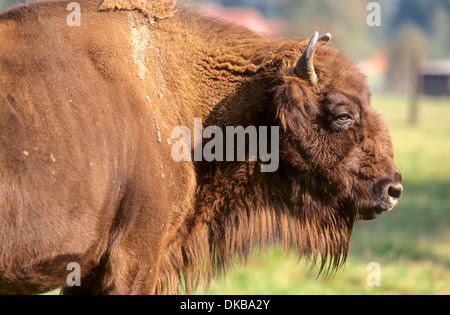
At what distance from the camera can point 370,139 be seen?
3508 mm

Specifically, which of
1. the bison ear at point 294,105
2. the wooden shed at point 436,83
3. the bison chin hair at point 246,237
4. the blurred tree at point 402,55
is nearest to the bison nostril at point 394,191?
the bison chin hair at point 246,237

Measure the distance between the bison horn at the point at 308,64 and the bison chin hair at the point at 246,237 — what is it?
29.2 inches

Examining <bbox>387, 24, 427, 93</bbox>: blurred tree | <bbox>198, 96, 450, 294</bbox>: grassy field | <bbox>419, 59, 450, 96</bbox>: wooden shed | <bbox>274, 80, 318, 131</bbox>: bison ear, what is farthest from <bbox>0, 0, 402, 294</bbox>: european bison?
<bbox>387, 24, 427, 93</bbox>: blurred tree

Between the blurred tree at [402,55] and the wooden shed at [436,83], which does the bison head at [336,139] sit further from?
the blurred tree at [402,55]

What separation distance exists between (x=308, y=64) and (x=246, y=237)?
1186mm

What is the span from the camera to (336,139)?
3.49 metres

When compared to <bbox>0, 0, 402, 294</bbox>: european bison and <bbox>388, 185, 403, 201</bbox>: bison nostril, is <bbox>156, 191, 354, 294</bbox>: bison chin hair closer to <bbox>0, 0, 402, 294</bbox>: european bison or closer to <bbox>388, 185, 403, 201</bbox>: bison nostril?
<bbox>0, 0, 402, 294</bbox>: european bison

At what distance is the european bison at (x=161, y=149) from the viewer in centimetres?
295

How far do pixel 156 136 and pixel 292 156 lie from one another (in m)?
0.84

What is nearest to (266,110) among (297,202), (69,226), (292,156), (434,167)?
(292,156)

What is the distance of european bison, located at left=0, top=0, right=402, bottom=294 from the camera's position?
2949 mm

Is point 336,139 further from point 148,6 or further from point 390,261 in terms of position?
point 390,261
